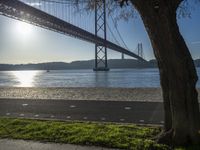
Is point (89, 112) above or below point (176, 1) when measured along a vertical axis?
below

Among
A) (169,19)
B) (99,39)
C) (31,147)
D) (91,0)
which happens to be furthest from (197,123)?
(99,39)

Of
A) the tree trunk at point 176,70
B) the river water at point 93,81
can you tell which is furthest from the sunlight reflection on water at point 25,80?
the tree trunk at point 176,70

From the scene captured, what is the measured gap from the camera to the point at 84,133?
598cm

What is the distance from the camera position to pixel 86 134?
19.4 feet

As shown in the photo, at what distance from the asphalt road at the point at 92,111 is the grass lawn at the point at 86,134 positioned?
1.56 meters

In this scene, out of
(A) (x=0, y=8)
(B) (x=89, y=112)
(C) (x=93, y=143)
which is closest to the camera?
(C) (x=93, y=143)

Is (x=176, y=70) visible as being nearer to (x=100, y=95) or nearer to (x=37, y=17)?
(x=100, y=95)

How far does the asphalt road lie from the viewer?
8.37 m

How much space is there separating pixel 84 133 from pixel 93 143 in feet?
1.95

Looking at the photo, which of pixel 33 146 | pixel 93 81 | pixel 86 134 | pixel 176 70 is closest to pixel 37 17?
pixel 93 81

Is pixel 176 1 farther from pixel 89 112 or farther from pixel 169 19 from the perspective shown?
pixel 89 112

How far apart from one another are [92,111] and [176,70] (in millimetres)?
4767

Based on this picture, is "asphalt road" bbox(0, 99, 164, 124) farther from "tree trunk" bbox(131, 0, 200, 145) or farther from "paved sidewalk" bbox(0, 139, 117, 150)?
"paved sidewalk" bbox(0, 139, 117, 150)

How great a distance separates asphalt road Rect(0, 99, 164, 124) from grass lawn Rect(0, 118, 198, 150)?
1.56 metres
